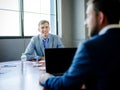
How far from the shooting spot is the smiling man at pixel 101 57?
0.91 m

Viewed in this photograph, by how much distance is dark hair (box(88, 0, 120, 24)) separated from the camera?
0.97 meters

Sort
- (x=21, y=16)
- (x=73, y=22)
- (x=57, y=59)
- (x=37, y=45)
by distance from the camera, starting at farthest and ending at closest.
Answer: (x=73, y=22) < (x=21, y=16) < (x=37, y=45) < (x=57, y=59)

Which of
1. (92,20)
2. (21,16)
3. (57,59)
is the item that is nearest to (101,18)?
(92,20)

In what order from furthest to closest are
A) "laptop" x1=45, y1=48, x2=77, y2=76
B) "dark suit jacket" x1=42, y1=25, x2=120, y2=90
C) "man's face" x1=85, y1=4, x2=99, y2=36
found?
"laptop" x1=45, y1=48, x2=77, y2=76 → "man's face" x1=85, y1=4, x2=99, y2=36 → "dark suit jacket" x1=42, y1=25, x2=120, y2=90

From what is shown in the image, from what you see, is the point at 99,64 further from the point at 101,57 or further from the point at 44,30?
the point at 44,30

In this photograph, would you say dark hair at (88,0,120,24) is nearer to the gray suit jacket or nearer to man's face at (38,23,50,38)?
the gray suit jacket

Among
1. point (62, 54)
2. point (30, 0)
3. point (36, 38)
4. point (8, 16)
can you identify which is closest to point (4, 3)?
point (8, 16)

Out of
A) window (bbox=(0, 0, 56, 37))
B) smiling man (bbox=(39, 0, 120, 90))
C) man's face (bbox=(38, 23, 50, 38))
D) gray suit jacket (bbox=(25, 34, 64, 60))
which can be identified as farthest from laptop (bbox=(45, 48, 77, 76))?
window (bbox=(0, 0, 56, 37))

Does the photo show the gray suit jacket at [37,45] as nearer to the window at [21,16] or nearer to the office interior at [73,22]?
the window at [21,16]

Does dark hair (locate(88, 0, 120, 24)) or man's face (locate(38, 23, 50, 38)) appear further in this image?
man's face (locate(38, 23, 50, 38))

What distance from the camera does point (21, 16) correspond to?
15.7 feet

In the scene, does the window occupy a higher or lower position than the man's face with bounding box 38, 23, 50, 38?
higher

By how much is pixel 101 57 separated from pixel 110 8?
0.80 ft

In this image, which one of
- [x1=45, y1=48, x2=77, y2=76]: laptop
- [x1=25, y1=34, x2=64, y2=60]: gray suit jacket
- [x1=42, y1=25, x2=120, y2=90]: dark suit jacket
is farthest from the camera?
[x1=25, y1=34, x2=64, y2=60]: gray suit jacket
